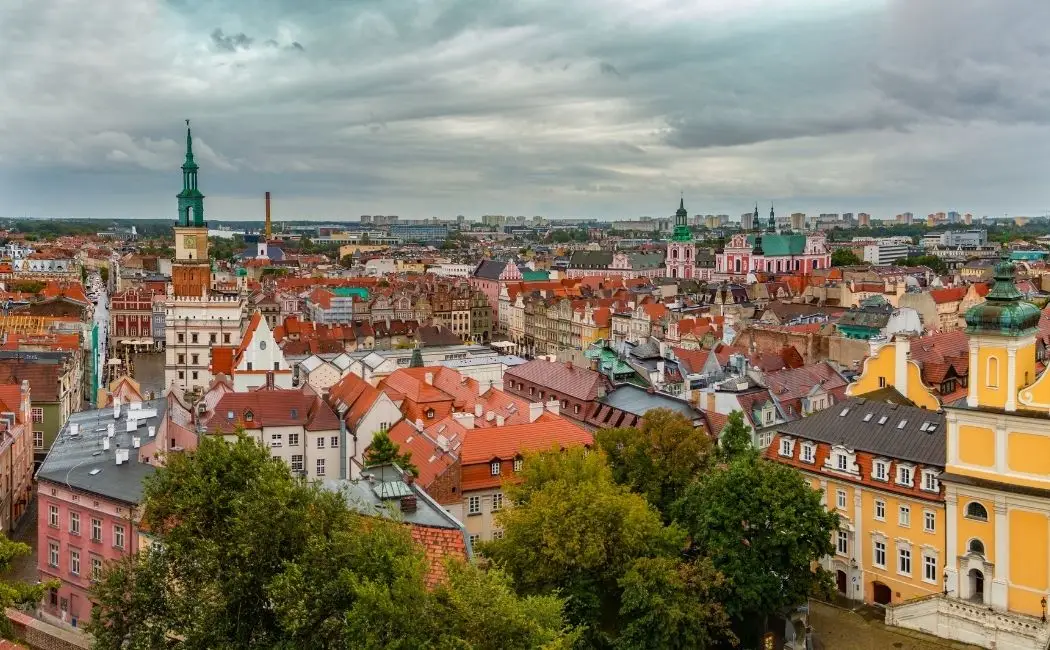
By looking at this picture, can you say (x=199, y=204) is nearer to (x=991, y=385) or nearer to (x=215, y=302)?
(x=215, y=302)

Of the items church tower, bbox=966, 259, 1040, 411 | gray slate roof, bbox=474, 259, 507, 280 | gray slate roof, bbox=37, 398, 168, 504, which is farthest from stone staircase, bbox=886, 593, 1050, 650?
gray slate roof, bbox=474, 259, 507, 280

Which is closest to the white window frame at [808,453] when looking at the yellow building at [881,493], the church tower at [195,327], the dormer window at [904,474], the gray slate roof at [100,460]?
the yellow building at [881,493]

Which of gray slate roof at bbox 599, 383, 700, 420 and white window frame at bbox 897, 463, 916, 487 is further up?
gray slate roof at bbox 599, 383, 700, 420

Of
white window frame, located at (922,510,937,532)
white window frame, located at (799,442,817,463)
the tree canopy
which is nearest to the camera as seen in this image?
the tree canopy

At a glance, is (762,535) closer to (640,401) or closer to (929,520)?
(929,520)

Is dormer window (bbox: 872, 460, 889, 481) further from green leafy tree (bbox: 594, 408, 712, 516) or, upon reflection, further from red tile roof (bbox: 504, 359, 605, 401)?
red tile roof (bbox: 504, 359, 605, 401)

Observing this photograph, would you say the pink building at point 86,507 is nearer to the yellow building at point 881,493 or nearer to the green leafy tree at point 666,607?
the green leafy tree at point 666,607

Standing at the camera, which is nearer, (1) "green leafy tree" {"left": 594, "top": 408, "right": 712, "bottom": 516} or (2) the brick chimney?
(1) "green leafy tree" {"left": 594, "top": 408, "right": 712, "bottom": 516}
